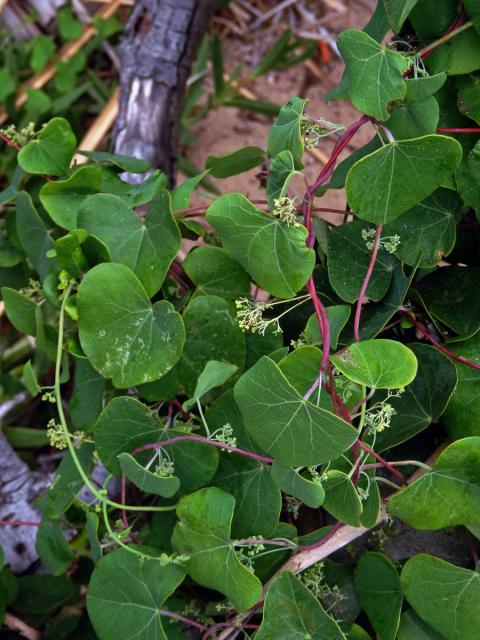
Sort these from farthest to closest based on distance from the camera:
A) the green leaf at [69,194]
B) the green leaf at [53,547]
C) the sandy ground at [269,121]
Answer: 1. the sandy ground at [269,121]
2. the green leaf at [53,547]
3. the green leaf at [69,194]

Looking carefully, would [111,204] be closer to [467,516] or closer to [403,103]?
[403,103]

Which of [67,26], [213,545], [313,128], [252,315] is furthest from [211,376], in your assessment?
[67,26]

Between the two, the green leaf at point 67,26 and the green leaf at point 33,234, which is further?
the green leaf at point 67,26

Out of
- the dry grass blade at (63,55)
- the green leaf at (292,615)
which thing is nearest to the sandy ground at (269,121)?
the dry grass blade at (63,55)

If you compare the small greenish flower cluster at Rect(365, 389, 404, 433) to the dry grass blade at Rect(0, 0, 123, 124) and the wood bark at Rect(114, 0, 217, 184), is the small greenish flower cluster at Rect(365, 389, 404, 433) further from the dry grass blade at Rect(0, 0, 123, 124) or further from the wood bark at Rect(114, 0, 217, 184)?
the dry grass blade at Rect(0, 0, 123, 124)

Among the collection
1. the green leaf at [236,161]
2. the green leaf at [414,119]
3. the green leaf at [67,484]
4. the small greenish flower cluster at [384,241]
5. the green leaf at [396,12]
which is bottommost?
the green leaf at [67,484]

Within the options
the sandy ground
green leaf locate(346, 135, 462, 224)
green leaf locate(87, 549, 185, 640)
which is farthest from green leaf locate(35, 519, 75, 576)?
the sandy ground

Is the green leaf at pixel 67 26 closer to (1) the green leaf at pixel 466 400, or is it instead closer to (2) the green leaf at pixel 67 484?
(2) the green leaf at pixel 67 484
